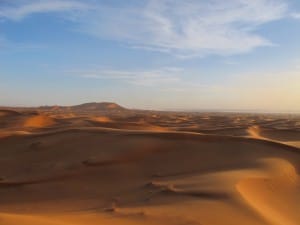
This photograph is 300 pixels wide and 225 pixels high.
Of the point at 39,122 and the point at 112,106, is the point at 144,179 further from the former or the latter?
the point at 112,106

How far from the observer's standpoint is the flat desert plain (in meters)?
4.38

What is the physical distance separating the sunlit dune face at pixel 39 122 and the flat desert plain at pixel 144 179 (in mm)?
6309

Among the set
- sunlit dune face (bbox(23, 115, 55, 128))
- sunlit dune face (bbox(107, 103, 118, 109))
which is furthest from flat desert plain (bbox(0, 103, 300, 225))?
sunlit dune face (bbox(107, 103, 118, 109))

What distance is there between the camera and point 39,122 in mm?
16203

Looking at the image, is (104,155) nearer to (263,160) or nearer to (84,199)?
(84,199)

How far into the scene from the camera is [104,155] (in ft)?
25.0

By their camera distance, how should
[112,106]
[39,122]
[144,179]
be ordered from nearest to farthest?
[144,179] → [39,122] → [112,106]

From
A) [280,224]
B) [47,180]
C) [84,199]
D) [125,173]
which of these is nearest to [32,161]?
[47,180]

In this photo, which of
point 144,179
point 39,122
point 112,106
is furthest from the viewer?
point 112,106

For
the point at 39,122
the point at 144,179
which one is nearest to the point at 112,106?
the point at 39,122

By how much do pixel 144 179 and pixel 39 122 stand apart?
1054 cm

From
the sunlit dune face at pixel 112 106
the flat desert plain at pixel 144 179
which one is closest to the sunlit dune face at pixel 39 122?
the flat desert plain at pixel 144 179

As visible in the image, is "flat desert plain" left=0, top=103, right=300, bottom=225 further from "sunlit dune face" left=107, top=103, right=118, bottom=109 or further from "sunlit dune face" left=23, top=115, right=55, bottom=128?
"sunlit dune face" left=107, top=103, right=118, bottom=109

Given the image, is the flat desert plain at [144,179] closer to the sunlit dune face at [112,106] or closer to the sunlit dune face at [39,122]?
the sunlit dune face at [39,122]
